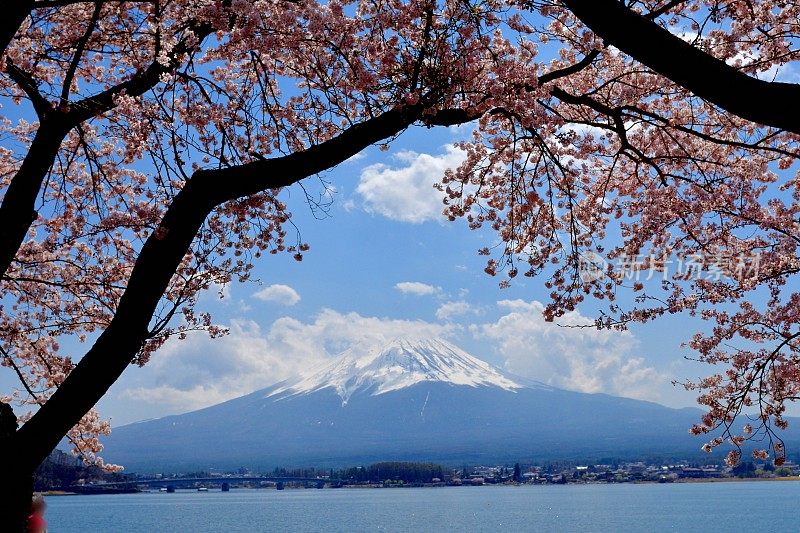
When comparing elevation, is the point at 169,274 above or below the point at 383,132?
below

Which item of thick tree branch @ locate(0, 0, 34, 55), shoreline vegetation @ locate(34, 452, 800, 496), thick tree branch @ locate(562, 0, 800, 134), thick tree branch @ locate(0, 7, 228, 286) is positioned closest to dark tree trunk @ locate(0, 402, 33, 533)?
thick tree branch @ locate(0, 7, 228, 286)

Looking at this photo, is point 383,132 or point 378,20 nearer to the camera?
point 383,132

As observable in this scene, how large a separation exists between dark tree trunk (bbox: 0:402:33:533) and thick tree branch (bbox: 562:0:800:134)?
2.92 metres

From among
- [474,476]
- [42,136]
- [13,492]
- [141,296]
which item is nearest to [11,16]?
[141,296]

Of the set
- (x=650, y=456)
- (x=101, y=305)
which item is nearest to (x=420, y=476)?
(x=650, y=456)

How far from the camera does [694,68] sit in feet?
8.96

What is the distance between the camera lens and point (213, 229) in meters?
5.38

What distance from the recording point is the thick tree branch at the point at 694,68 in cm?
268

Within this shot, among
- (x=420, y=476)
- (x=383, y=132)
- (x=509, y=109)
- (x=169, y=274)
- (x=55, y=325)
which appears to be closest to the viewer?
(x=169, y=274)

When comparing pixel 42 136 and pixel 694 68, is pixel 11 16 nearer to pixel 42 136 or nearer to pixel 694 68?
pixel 42 136

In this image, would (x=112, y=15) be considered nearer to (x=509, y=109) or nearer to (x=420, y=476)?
(x=509, y=109)

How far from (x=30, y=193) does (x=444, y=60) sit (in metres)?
2.40

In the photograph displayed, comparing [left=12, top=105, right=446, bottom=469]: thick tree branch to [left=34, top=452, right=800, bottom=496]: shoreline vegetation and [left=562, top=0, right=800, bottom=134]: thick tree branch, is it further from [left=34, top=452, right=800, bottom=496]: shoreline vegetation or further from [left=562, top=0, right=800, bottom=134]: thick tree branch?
[left=34, top=452, right=800, bottom=496]: shoreline vegetation

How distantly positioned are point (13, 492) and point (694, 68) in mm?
3179
